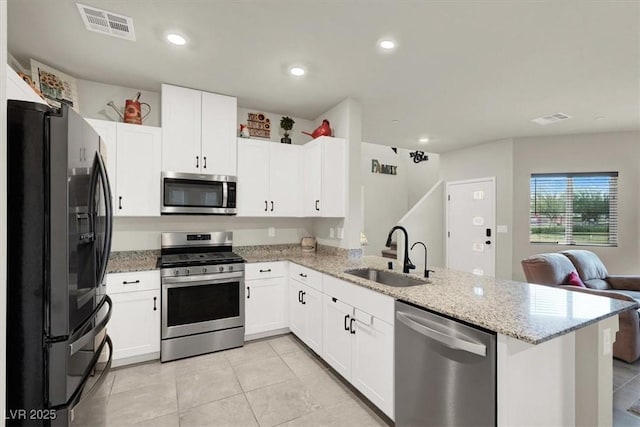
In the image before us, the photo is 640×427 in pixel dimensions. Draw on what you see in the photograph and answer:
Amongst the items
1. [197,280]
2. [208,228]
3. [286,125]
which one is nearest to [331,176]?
[286,125]

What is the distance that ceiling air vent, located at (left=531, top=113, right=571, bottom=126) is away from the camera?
395 centimetres

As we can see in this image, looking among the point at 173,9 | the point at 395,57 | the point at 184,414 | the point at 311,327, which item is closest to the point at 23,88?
the point at 173,9

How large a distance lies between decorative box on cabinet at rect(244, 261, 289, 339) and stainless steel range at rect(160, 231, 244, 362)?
0.10 meters

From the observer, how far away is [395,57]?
2.51m

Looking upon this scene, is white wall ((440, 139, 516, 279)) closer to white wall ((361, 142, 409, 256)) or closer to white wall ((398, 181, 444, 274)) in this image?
white wall ((398, 181, 444, 274))

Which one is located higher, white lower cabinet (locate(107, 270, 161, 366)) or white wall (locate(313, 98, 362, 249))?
white wall (locate(313, 98, 362, 249))

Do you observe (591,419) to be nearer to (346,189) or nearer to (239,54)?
(346,189)

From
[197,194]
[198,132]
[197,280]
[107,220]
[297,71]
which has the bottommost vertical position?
[197,280]

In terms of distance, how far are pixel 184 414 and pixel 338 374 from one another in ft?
3.92

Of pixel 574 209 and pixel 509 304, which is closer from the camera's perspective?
pixel 509 304

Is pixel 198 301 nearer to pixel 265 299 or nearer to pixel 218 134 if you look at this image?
pixel 265 299

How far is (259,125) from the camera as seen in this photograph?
382 cm

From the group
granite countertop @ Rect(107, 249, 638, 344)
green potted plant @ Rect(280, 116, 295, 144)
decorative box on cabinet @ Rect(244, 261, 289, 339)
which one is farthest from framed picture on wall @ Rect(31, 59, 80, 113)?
decorative box on cabinet @ Rect(244, 261, 289, 339)

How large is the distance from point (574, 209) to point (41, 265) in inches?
251
